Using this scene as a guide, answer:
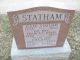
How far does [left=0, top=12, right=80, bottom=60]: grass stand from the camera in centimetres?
272

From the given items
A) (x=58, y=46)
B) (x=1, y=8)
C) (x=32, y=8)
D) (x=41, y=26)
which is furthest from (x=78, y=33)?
(x=1, y=8)

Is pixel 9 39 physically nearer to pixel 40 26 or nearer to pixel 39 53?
pixel 39 53

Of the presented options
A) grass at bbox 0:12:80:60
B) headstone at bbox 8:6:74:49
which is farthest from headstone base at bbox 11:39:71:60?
grass at bbox 0:12:80:60

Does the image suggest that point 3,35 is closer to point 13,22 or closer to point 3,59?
point 3,59

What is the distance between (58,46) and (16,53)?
511 mm

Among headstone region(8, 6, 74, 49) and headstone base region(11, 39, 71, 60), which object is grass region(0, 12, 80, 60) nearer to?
headstone base region(11, 39, 71, 60)

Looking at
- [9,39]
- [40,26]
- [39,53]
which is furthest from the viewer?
[9,39]

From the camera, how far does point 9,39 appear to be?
2.97 meters

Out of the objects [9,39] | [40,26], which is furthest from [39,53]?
[9,39]

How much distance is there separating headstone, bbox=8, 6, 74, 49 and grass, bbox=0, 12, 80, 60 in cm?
42

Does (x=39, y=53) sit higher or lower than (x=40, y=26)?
lower

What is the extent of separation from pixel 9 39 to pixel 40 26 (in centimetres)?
94

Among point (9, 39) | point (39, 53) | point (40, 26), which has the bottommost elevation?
point (9, 39)

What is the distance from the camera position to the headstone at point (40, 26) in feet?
6.65
